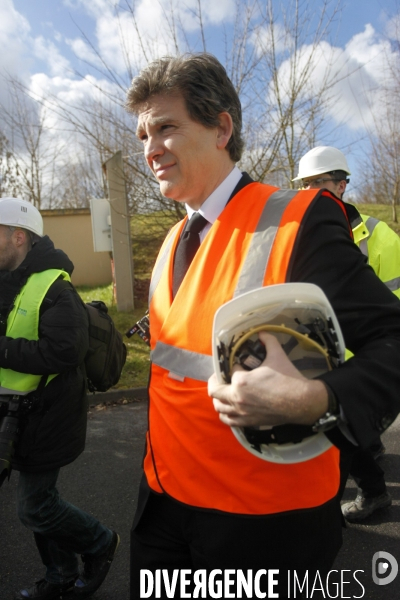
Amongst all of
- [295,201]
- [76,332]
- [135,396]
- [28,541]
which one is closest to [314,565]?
[295,201]

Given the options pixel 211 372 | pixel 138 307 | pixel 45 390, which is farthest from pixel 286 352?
pixel 138 307

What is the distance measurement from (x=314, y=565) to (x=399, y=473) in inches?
120

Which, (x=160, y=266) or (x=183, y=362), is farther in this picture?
(x=160, y=266)

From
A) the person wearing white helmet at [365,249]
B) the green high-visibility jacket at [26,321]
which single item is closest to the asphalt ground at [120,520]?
the person wearing white helmet at [365,249]

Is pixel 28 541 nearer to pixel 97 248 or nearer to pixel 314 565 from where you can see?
pixel 314 565

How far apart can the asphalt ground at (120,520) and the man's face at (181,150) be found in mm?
1292

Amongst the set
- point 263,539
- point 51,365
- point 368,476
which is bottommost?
point 368,476

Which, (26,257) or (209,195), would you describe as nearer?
(209,195)

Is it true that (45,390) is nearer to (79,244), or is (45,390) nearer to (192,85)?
(192,85)

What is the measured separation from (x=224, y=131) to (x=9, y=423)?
176cm

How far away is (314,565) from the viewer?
141 centimetres

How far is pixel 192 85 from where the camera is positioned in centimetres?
157

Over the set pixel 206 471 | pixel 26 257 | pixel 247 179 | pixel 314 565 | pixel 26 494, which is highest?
pixel 247 179

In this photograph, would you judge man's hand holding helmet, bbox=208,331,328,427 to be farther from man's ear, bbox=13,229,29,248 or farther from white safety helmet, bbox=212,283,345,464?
man's ear, bbox=13,229,29,248
